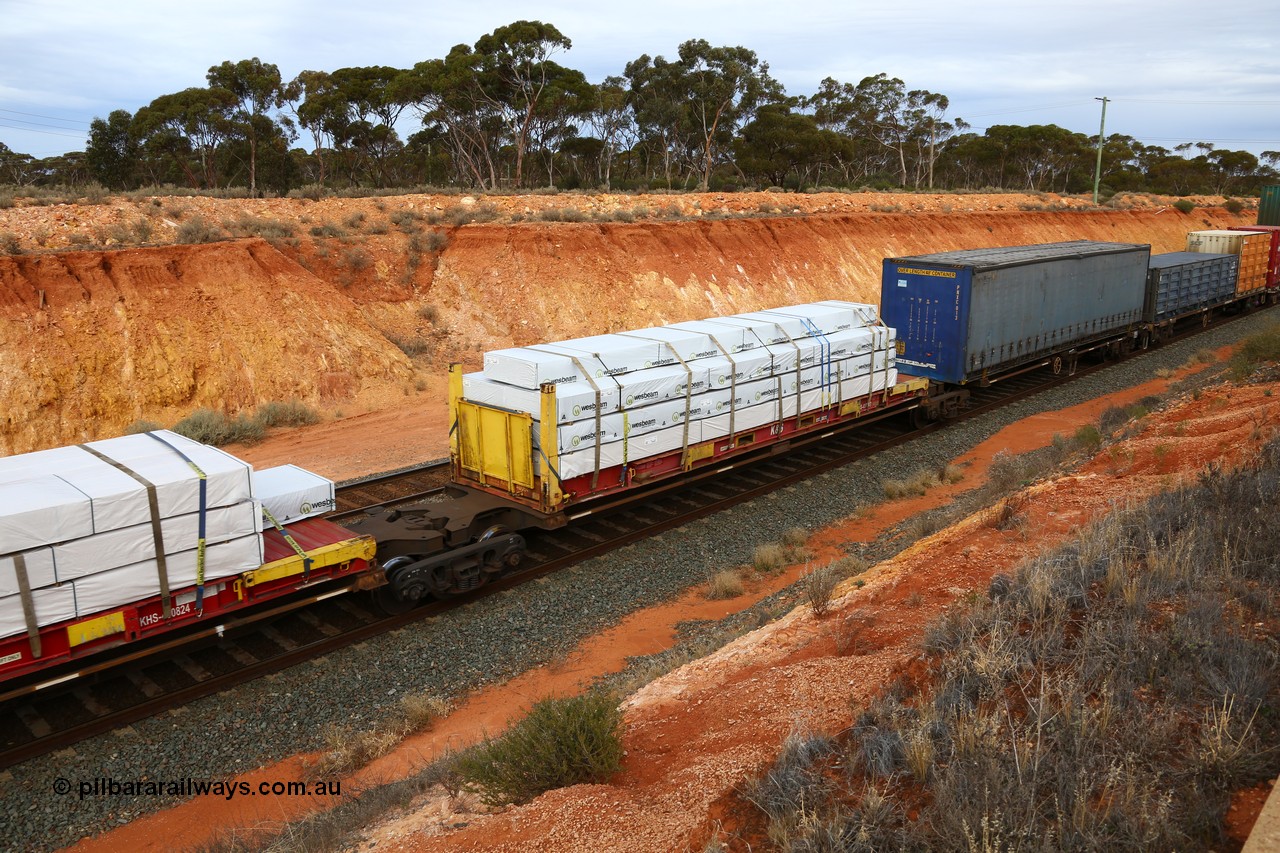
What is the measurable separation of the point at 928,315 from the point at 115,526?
57.6 ft

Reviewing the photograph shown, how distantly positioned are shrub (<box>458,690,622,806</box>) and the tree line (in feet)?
109

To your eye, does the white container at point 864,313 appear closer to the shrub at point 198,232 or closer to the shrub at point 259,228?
the shrub at point 259,228

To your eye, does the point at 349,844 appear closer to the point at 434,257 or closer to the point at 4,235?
the point at 4,235

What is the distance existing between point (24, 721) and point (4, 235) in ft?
54.5

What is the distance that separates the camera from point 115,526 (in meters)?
8.48

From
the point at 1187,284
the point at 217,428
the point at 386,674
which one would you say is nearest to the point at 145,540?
the point at 386,674

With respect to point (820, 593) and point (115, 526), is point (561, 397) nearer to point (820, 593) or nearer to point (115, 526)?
point (820, 593)

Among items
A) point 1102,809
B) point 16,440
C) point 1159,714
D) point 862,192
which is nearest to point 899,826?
point 1102,809

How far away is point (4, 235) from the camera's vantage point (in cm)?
2062

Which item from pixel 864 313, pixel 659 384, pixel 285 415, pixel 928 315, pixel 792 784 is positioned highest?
pixel 864 313

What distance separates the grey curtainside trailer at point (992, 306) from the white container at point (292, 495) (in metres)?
12.9

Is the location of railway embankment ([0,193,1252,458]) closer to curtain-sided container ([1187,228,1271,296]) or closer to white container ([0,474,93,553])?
white container ([0,474,93,553])

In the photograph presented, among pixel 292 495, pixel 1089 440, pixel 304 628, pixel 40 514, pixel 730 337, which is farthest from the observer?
pixel 1089 440

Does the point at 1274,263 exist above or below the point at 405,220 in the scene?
below
